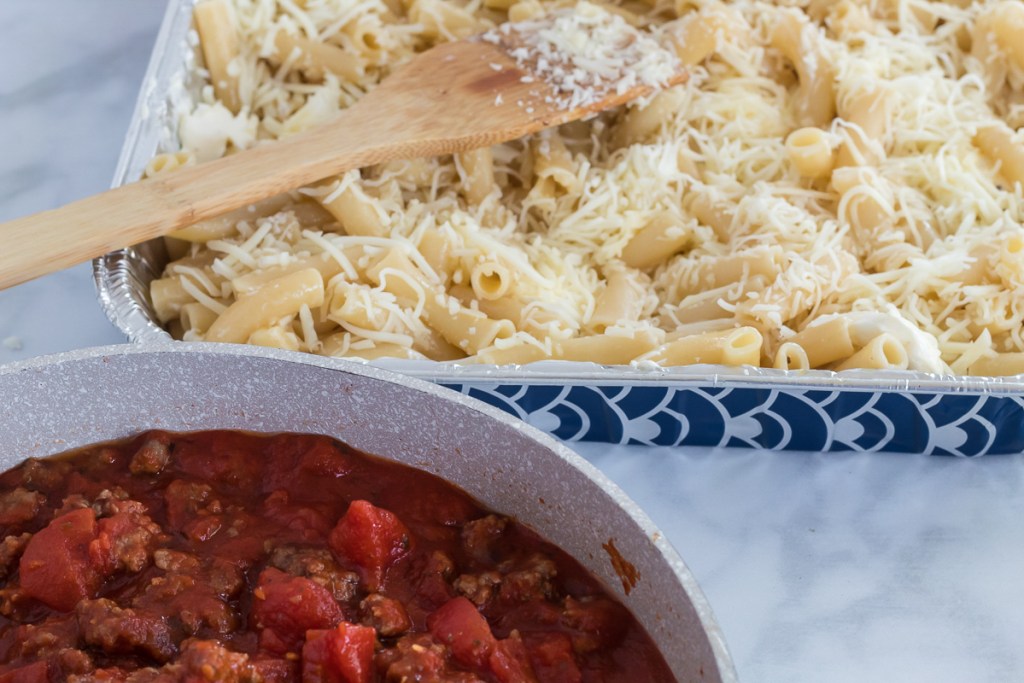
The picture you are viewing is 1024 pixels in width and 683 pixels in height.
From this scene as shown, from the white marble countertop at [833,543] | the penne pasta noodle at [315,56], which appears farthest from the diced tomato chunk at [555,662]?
the penne pasta noodle at [315,56]

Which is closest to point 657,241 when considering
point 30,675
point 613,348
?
point 613,348

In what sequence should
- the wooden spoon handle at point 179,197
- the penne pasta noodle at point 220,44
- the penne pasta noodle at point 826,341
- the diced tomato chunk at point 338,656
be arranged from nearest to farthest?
the diced tomato chunk at point 338,656
the wooden spoon handle at point 179,197
the penne pasta noodle at point 826,341
the penne pasta noodle at point 220,44

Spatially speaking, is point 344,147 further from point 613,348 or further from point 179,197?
point 613,348

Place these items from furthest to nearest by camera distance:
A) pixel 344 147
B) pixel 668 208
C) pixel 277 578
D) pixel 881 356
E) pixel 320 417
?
pixel 668 208
pixel 344 147
pixel 881 356
pixel 320 417
pixel 277 578

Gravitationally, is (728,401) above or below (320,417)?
below

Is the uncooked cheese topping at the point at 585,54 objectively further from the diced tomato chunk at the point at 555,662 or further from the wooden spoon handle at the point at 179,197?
the diced tomato chunk at the point at 555,662

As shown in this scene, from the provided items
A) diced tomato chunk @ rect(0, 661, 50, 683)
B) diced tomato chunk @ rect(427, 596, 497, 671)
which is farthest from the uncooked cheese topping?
diced tomato chunk @ rect(0, 661, 50, 683)

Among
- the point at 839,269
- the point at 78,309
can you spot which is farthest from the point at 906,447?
the point at 78,309

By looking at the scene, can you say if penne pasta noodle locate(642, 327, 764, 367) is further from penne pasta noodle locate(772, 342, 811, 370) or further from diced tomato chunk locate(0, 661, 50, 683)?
diced tomato chunk locate(0, 661, 50, 683)
